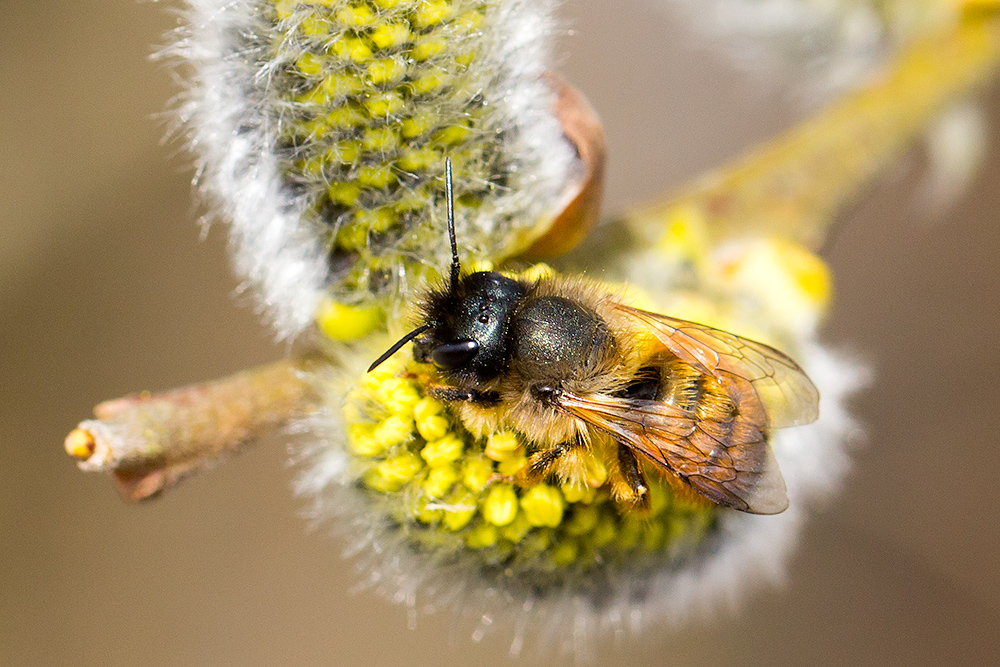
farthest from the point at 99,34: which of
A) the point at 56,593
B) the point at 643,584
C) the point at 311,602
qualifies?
the point at 643,584

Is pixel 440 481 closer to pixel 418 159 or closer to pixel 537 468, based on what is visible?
pixel 537 468

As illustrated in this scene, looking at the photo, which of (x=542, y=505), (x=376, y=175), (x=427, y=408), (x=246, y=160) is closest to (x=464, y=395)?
(x=427, y=408)

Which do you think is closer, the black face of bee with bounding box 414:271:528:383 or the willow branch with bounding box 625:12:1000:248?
the black face of bee with bounding box 414:271:528:383

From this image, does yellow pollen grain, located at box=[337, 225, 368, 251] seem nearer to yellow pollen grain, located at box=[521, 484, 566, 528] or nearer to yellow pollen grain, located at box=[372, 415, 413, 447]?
yellow pollen grain, located at box=[372, 415, 413, 447]

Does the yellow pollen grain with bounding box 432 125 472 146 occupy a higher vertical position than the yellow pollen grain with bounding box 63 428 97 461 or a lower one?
higher

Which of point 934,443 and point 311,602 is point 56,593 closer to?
point 311,602

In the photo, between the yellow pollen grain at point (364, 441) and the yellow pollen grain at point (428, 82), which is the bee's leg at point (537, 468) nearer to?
the yellow pollen grain at point (364, 441)

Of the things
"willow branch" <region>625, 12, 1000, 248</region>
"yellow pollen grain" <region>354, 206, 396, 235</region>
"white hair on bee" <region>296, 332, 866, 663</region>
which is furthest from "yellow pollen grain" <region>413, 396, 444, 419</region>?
"willow branch" <region>625, 12, 1000, 248</region>
